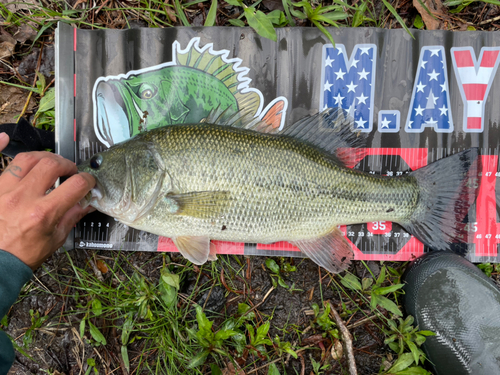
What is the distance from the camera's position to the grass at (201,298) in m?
2.45

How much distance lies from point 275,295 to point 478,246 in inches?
67.0

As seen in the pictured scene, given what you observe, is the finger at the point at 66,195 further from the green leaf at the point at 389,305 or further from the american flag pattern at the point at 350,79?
the green leaf at the point at 389,305

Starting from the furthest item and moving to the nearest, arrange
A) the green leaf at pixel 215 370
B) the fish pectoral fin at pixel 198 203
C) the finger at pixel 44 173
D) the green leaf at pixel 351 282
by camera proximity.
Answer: the green leaf at pixel 351 282 < the green leaf at pixel 215 370 < the fish pectoral fin at pixel 198 203 < the finger at pixel 44 173

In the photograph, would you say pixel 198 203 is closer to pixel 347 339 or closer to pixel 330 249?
pixel 330 249

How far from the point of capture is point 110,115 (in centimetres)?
261

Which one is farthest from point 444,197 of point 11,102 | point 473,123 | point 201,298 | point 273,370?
point 11,102

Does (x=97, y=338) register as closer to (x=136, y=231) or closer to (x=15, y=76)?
(x=136, y=231)

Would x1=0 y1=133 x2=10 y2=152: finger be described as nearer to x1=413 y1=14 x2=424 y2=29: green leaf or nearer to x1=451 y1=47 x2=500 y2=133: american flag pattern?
x1=413 y1=14 x2=424 y2=29: green leaf

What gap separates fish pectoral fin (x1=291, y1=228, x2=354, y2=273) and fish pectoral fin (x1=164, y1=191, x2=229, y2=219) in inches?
26.7

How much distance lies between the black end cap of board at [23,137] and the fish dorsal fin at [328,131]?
6.31 feet

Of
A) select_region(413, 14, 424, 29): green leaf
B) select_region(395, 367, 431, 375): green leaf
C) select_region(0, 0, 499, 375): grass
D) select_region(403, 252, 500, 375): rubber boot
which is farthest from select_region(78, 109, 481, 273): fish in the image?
select_region(413, 14, 424, 29): green leaf

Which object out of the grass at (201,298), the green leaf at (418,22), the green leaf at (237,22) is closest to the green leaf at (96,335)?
the grass at (201,298)

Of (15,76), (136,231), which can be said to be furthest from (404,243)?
(15,76)

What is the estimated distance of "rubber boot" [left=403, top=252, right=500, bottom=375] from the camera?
2383mm
